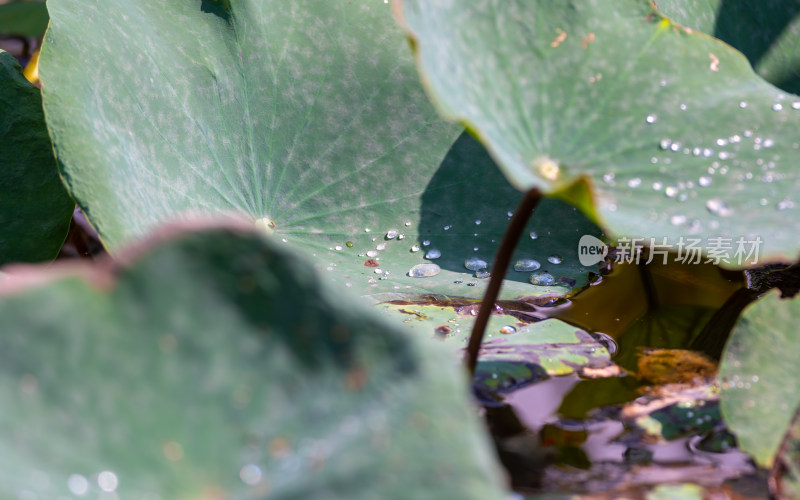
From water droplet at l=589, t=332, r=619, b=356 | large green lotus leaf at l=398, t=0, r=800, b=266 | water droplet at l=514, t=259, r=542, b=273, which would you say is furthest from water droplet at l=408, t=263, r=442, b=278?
large green lotus leaf at l=398, t=0, r=800, b=266

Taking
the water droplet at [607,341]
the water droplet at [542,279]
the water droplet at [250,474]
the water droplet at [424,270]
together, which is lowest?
the water droplet at [607,341]

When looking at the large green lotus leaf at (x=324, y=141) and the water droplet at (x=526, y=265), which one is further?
the water droplet at (x=526, y=265)

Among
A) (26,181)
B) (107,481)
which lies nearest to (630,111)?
(107,481)

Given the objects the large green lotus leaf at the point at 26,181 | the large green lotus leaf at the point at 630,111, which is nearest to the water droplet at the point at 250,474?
the large green lotus leaf at the point at 630,111

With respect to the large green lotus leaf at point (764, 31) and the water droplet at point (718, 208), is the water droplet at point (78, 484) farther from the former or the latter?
the large green lotus leaf at point (764, 31)

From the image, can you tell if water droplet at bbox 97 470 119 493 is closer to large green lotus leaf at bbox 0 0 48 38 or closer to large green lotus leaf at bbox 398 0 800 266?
large green lotus leaf at bbox 398 0 800 266

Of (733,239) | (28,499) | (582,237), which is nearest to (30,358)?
(28,499)

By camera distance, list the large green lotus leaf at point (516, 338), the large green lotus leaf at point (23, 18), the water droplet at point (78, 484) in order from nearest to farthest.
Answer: the water droplet at point (78, 484) → the large green lotus leaf at point (516, 338) → the large green lotus leaf at point (23, 18)

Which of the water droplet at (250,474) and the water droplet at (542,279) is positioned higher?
the water droplet at (250,474)

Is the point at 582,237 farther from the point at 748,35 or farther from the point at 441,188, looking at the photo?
the point at 748,35
